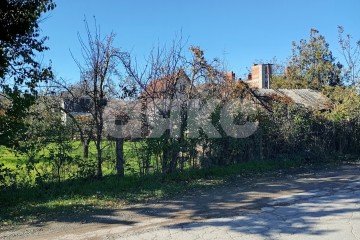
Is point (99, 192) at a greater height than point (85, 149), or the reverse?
point (85, 149)

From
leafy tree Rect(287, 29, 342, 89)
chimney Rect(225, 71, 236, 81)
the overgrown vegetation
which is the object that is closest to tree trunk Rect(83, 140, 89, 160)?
the overgrown vegetation

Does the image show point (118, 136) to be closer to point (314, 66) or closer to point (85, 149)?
point (85, 149)

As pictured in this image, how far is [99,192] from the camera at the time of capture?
29.8 feet

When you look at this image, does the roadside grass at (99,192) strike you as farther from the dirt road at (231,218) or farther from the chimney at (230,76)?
the chimney at (230,76)

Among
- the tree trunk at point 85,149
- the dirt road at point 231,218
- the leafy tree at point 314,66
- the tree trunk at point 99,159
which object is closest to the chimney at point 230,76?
the dirt road at point 231,218

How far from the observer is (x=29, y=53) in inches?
414

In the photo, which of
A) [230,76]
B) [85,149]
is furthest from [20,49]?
[230,76]

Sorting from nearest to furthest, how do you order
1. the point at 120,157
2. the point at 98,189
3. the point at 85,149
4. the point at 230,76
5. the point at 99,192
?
the point at 99,192, the point at 98,189, the point at 85,149, the point at 120,157, the point at 230,76

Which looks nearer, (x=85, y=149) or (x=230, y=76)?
(x=85, y=149)

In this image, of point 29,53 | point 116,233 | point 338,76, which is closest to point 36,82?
point 29,53

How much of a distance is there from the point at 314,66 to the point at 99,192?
122ft

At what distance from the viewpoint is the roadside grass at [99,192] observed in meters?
7.32

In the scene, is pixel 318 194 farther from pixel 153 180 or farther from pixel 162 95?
pixel 162 95

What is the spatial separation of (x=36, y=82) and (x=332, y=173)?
8913 mm
